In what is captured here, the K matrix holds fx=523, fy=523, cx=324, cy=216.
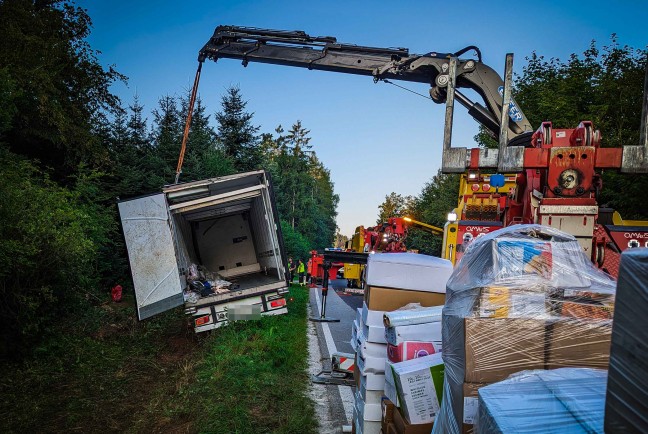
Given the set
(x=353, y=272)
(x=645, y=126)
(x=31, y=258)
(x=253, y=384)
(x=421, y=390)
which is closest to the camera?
(x=421, y=390)

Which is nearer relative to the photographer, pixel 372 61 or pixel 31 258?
pixel 31 258

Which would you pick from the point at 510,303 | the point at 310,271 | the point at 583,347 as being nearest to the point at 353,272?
the point at 310,271

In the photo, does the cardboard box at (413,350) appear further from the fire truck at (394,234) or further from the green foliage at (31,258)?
the fire truck at (394,234)

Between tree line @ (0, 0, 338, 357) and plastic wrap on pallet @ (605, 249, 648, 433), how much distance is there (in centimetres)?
738

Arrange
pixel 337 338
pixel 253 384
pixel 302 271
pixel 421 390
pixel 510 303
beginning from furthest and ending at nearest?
Result: pixel 302 271 < pixel 337 338 < pixel 253 384 < pixel 421 390 < pixel 510 303

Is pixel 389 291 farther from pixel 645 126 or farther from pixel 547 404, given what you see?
pixel 645 126

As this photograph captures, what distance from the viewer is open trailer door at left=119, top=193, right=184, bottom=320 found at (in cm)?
896

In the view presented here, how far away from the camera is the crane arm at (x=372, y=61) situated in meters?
10.0

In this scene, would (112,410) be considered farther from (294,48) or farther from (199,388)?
(294,48)

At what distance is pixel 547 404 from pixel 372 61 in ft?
35.2

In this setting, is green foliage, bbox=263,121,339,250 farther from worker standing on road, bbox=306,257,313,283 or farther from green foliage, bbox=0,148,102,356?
green foliage, bbox=0,148,102,356

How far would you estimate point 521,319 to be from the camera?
2496 millimetres

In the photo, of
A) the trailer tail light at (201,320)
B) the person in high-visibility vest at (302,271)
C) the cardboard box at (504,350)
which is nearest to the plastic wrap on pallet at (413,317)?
the cardboard box at (504,350)

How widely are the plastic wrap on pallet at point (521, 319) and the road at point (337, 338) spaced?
2.93m
